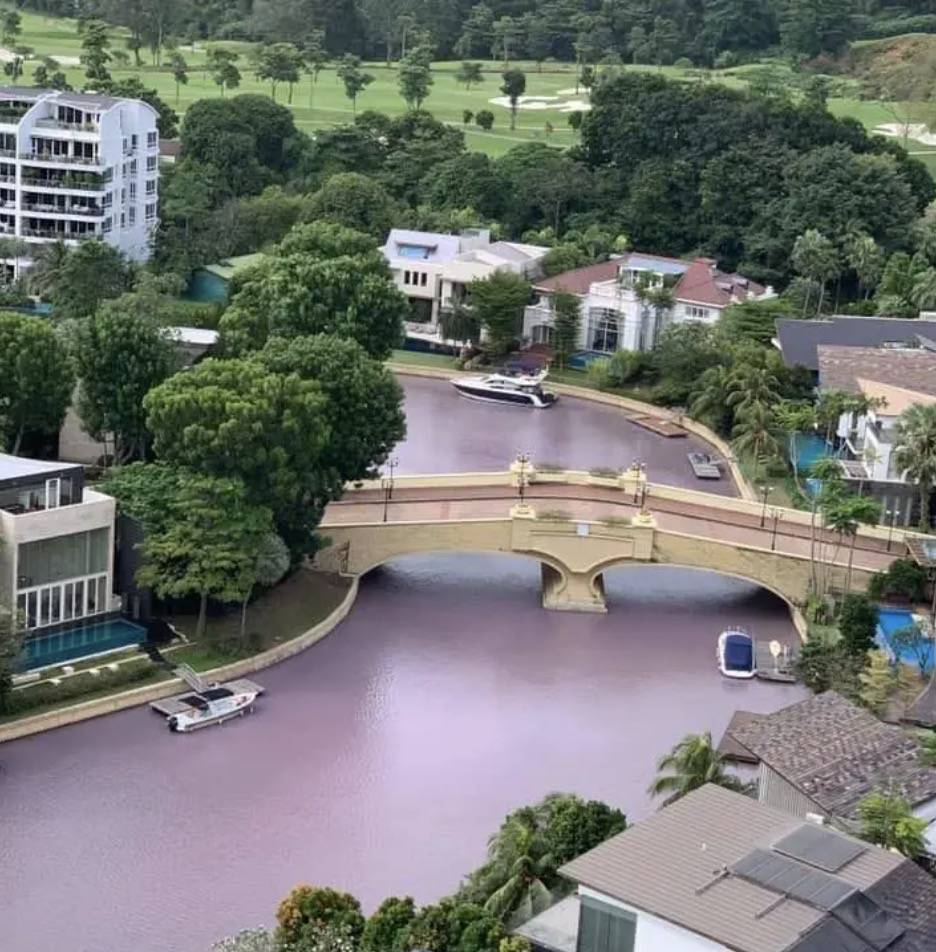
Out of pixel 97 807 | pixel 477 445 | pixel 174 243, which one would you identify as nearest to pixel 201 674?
pixel 97 807

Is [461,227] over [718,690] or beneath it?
over

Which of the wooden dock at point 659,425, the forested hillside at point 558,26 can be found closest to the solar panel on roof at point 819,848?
the wooden dock at point 659,425

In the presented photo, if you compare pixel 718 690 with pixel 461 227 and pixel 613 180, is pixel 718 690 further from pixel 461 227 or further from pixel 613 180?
pixel 613 180

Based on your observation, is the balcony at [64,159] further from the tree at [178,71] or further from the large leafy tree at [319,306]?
the tree at [178,71]

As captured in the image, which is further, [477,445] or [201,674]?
[477,445]

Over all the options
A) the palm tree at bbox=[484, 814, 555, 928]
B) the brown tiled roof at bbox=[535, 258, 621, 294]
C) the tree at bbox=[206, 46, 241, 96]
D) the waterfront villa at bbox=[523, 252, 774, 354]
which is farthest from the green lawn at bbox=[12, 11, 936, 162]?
the palm tree at bbox=[484, 814, 555, 928]

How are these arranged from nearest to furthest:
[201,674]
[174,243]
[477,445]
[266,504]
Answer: [201,674]
[266,504]
[477,445]
[174,243]

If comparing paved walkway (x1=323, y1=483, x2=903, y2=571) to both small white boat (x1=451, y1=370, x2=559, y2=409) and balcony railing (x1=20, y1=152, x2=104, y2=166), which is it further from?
balcony railing (x1=20, y1=152, x2=104, y2=166)
